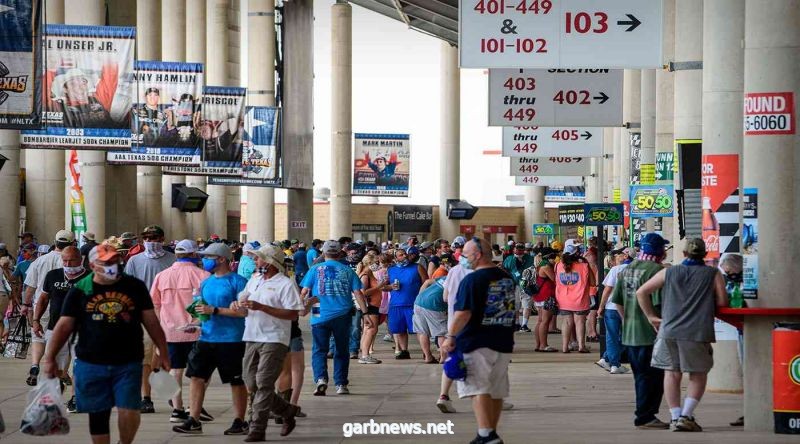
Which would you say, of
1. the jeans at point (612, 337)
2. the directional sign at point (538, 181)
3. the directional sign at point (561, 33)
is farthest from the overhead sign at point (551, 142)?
the directional sign at point (561, 33)

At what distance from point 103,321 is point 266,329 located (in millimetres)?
2776

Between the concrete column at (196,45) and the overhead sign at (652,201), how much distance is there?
123 feet

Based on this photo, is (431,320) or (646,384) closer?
(646,384)

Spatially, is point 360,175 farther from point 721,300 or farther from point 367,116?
point 721,300

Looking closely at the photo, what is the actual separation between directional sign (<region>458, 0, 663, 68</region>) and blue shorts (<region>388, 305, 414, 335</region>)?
7053mm

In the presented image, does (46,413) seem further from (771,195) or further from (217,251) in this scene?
(771,195)

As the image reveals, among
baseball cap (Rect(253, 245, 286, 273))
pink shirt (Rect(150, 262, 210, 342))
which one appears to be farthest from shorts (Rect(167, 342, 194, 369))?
baseball cap (Rect(253, 245, 286, 273))

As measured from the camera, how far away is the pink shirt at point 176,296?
43.6 ft

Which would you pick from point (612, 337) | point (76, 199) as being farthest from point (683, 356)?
point (76, 199)

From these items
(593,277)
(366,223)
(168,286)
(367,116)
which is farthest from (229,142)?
(367,116)

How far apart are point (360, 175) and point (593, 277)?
127 feet

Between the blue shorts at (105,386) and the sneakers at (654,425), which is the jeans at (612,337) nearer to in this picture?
the sneakers at (654,425)

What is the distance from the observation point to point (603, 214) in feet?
77.9

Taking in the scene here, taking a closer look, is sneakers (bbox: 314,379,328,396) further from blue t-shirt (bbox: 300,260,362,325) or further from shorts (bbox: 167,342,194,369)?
shorts (bbox: 167,342,194,369)
